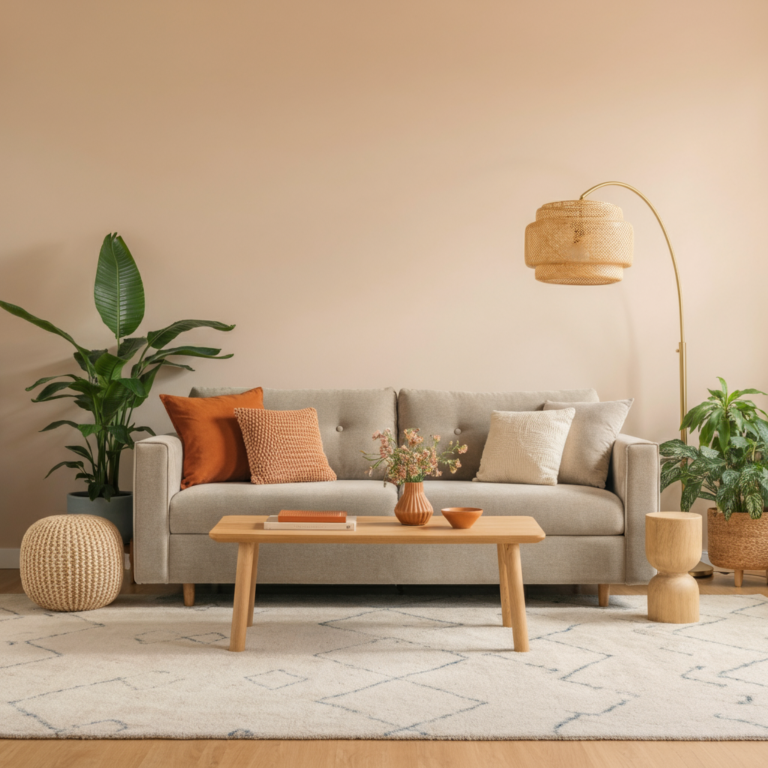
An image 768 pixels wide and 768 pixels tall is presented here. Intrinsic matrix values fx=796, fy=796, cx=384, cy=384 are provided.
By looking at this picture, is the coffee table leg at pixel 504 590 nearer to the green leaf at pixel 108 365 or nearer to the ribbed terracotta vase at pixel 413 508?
the ribbed terracotta vase at pixel 413 508

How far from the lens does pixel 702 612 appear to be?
3207mm

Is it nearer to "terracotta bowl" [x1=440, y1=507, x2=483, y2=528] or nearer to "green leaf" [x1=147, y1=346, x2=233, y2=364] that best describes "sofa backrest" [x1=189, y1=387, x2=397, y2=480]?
"green leaf" [x1=147, y1=346, x2=233, y2=364]

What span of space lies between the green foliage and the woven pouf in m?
2.57

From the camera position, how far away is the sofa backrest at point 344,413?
3.80 m

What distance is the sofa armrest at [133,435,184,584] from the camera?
3.25 meters

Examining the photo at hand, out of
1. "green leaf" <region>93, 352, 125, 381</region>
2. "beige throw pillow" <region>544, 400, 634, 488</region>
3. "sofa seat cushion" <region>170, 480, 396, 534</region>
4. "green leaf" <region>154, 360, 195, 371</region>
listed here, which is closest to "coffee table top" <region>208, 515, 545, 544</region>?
"sofa seat cushion" <region>170, 480, 396, 534</region>

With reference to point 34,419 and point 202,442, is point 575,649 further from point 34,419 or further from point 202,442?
point 34,419

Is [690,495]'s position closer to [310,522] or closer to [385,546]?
[385,546]

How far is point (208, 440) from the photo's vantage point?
3.57 meters

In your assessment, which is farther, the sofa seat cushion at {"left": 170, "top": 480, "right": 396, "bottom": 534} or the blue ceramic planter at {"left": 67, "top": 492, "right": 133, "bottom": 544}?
the blue ceramic planter at {"left": 67, "top": 492, "right": 133, "bottom": 544}

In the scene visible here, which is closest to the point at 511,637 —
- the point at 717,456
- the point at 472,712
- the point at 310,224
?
the point at 472,712

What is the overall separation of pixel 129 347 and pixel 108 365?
0.30 metres

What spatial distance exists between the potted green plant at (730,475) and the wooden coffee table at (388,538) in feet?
4.17

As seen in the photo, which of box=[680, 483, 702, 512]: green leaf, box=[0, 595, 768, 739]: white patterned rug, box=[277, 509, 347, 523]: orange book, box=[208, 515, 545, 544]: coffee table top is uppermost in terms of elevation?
box=[277, 509, 347, 523]: orange book
